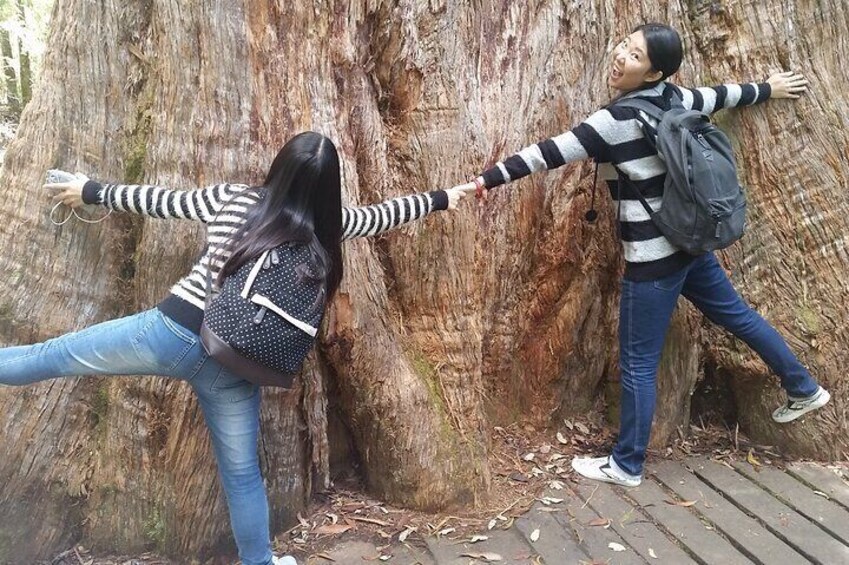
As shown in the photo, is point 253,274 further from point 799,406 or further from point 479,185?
point 799,406

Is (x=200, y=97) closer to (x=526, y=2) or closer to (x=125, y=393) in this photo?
(x=125, y=393)

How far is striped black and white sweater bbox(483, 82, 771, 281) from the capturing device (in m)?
3.15

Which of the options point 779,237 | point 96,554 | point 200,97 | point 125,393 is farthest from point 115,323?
point 779,237

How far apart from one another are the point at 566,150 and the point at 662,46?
630 mm

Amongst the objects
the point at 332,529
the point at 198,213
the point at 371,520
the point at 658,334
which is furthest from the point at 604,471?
the point at 198,213

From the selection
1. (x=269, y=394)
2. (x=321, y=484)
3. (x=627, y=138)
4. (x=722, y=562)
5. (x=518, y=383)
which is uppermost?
(x=627, y=138)

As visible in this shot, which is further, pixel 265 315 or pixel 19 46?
pixel 19 46

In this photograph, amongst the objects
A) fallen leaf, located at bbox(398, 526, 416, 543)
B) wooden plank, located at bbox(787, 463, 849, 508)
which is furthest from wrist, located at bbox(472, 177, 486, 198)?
wooden plank, located at bbox(787, 463, 849, 508)

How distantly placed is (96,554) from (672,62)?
3476mm

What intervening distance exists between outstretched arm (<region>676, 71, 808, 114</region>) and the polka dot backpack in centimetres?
223

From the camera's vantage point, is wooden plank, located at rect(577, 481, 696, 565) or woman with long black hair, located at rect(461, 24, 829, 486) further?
Result: woman with long black hair, located at rect(461, 24, 829, 486)

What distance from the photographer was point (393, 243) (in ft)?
11.4

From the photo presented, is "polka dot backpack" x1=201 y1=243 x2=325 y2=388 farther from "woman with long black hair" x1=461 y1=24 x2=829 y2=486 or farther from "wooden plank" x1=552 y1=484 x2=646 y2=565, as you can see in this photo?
"wooden plank" x1=552 y1=484 x2=646 y2=565

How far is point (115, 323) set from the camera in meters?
2.43
